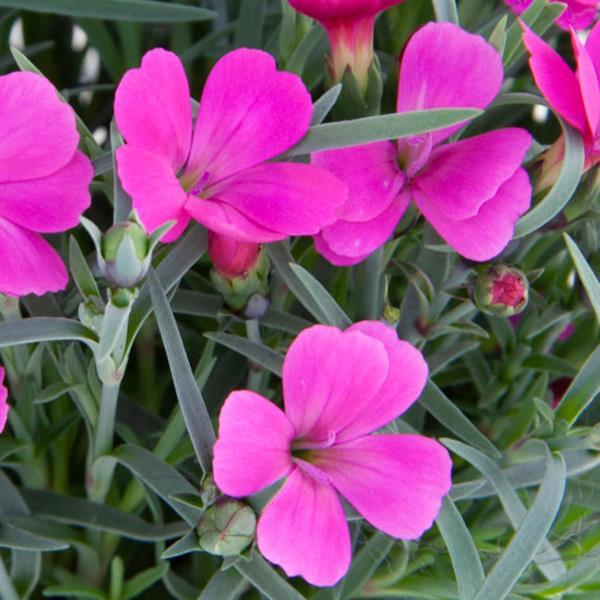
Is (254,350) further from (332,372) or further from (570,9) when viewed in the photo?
(570,9)

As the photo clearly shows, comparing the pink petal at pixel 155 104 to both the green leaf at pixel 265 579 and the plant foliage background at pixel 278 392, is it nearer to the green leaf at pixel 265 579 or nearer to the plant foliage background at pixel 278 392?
the plant foliage background at pixel 278 392

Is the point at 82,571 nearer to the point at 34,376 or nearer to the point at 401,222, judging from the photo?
the point at 34,376

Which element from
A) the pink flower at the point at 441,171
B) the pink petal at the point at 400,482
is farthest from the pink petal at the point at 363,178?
the pink petal at the point at 400,482

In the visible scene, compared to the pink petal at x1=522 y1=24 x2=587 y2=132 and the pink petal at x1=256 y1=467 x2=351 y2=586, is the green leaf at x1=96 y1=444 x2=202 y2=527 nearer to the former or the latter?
the pink petal at x1=256 y1=467 x2=351 y2=586

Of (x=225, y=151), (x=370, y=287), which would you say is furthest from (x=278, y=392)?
(x=225, y=151)

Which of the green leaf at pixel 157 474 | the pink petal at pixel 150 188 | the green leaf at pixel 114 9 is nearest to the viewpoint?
the pink petal at pixel 150 188

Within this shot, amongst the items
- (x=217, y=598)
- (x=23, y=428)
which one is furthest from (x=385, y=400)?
(x=23, y=428)

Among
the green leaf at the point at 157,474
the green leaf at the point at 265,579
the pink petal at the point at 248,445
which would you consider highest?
the pink petal at the point at 248,445
